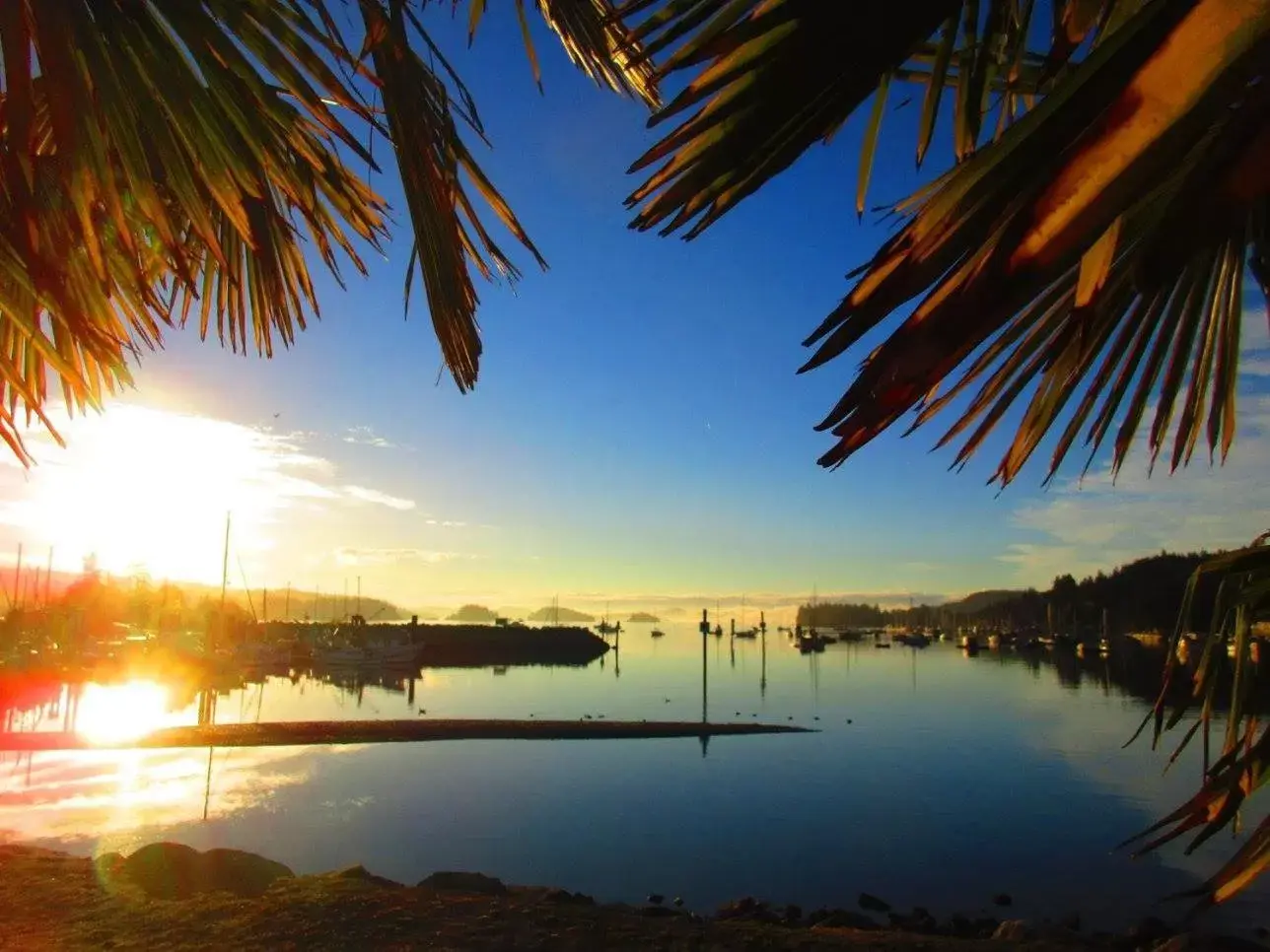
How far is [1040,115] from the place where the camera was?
593 millimetres

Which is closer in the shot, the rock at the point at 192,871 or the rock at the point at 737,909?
the rock at the point at 192,871

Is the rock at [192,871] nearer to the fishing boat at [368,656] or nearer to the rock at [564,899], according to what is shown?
the rock at [564,899]

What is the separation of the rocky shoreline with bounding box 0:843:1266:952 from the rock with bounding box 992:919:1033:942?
2cm

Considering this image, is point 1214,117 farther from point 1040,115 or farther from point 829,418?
point 829,418

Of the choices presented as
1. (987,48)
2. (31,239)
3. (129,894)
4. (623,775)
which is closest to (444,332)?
(31,239)

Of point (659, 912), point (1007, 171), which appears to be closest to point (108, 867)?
point (659, 912)

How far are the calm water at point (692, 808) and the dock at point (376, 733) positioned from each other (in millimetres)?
1219

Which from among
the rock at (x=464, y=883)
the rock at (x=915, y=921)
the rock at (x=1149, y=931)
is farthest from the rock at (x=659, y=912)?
the rock at (x=1149, y=931)

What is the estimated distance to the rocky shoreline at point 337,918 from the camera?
7.55 m

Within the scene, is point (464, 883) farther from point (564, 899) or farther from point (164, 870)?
point (164, 870)

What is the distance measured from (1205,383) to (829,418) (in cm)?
140

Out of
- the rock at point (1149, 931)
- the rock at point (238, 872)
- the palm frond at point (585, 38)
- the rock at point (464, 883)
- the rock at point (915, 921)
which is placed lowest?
the rock at point (915, 921)

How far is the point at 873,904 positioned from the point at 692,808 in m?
7.39

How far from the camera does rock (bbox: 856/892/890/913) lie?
43.2 feet
